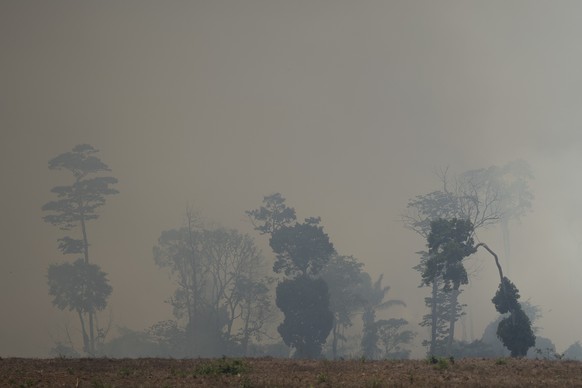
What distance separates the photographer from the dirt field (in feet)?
73.0

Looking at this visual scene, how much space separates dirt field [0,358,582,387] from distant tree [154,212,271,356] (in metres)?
45.8

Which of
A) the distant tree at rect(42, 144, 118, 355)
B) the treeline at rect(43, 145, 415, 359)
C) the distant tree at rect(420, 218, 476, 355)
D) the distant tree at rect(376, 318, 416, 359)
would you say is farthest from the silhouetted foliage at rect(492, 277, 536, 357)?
the distant tree at rect(42, 144, 118, 355)

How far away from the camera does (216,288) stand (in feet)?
269

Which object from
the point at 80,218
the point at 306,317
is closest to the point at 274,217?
the point at 306,317

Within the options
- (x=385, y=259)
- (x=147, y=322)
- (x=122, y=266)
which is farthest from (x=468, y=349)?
(x=122, y=266)

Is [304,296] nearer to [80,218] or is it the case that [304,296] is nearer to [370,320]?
[370,320]

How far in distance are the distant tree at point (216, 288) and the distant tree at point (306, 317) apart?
7.70m

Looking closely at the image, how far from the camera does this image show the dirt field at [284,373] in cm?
2227

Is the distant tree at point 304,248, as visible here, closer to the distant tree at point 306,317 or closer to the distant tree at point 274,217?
the distant tree at point 306,317

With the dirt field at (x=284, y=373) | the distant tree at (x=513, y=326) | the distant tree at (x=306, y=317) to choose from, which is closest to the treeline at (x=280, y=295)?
the distant tree at (x=306, y=317)

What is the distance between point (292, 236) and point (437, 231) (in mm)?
24780

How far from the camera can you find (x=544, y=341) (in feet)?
262

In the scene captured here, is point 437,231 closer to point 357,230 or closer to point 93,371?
point 93,371

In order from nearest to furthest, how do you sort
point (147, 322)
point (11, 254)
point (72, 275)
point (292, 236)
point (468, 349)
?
point (468, 349) → point (292, 236) → point (72, 275) → point (147, 322) → point (11, 254)
